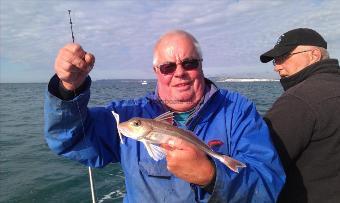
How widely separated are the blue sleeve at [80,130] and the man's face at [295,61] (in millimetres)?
2726

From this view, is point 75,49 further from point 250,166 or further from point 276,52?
point 276,52

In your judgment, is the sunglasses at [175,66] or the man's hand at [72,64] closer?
the man's hand at [72,64]

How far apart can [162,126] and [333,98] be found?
2.22m

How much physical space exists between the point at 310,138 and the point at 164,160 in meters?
1.72

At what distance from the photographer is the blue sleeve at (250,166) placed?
3084 mm

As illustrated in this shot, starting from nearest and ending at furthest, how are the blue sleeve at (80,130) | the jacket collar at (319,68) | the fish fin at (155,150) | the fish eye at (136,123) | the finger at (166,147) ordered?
the finger at (166,147) → the fish eye at (136,123) → the fish fin at (155,150) → the blue sleeve at (80,130) → the jacket collar at (319,68)

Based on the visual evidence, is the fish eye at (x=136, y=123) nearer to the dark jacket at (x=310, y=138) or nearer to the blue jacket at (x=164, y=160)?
the blue jacket at (x=164, y=160)

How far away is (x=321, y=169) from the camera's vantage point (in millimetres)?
4129

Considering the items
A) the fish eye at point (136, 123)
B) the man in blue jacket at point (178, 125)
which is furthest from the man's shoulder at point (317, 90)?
the fish eye at point (136, 123)

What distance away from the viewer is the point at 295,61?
16.7ft

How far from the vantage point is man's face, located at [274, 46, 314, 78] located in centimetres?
502

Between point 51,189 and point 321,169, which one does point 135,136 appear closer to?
point 321,169

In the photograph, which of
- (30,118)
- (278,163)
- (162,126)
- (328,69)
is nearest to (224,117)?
(278,163)

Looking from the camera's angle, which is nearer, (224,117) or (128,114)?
(224,117)
